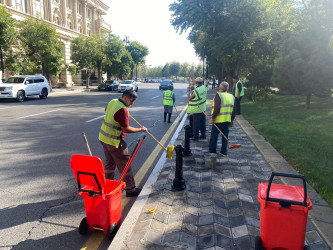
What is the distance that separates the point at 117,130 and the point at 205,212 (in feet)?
5.36

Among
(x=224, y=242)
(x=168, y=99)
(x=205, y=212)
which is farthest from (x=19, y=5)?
(x=224, y=242)

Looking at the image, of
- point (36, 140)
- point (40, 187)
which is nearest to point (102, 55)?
point (36, 140)

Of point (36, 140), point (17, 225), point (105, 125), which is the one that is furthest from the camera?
point (36, 140)

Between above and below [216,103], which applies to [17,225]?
below

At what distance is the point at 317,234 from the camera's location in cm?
314

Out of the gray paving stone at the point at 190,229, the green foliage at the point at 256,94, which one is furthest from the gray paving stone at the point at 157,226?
the green foliage at the point at 256,94

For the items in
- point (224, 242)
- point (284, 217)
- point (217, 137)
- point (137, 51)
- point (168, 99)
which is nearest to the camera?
point (284, 217)

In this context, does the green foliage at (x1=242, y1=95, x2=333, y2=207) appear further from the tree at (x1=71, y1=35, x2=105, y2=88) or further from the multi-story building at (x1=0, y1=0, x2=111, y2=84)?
the tree at (x1=71, y1=35, x2=105, y2=88)

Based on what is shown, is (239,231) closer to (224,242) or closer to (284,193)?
(224,242)

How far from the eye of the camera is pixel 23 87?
1916 cm

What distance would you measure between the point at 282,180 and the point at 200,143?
316cm

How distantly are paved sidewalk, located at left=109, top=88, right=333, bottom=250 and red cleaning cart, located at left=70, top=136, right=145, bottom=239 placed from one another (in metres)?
0.21

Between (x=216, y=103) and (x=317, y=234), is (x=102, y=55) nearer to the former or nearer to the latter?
(x=216, y=103)

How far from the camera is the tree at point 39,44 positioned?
25141 millimetres
